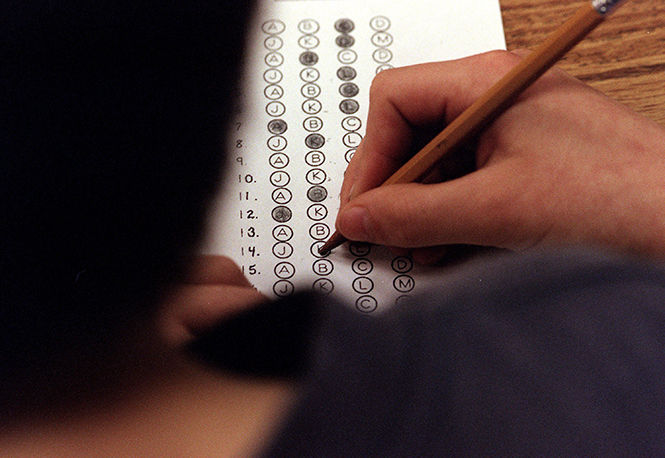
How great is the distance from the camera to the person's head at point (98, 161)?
1.20 feet

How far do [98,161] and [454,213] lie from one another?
0.25 m

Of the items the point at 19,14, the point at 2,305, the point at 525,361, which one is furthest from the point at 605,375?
the point at 19,14

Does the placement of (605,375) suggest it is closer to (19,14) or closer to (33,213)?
(33,213)

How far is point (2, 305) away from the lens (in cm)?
36

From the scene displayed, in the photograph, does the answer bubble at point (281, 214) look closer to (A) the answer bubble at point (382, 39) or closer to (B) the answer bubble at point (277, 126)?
(B) the answer bubble at point (277, 126)

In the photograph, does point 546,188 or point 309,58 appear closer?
point 546,188

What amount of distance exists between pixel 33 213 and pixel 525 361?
33 centimetres

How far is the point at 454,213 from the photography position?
0.32 m

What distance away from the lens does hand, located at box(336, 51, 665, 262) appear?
1.04 feet

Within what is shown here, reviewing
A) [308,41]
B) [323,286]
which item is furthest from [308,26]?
[323,286]

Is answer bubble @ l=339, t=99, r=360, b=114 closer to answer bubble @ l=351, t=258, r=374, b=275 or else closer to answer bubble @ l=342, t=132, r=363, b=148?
answer bubble @ l=342, t=132, r=363, b=148

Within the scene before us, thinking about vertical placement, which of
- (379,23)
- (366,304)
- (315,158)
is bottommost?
(366,304)

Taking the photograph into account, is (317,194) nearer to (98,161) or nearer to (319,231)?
(319,231)

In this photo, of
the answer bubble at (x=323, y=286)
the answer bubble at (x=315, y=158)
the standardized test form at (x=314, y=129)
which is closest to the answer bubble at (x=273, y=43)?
the standardized test form at (x=314, y=129)
